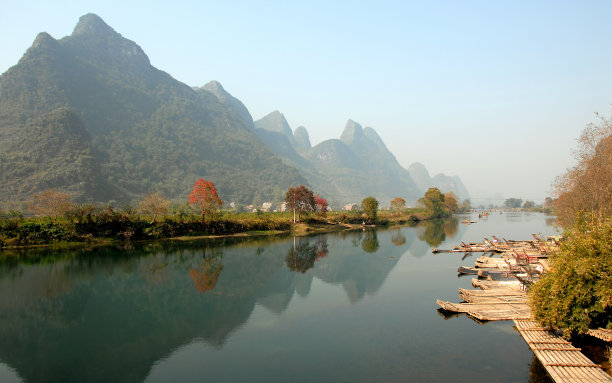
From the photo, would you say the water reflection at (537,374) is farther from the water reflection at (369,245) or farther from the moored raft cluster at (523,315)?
the water reflection at (369,245)

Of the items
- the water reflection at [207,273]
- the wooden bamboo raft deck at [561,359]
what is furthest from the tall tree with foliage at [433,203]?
the wooden bamboo raft deck at [561,359]

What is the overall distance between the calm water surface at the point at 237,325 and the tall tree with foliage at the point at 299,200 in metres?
30.6

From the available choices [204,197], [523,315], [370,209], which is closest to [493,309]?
[523,315]

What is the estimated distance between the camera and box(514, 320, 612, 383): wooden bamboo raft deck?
34.7ft

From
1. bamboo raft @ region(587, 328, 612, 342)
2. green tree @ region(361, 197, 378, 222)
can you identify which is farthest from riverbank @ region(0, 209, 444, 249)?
bamboo raft @ region(587, 328, 612, 342)

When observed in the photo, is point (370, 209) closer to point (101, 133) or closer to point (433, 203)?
point (433, 203)

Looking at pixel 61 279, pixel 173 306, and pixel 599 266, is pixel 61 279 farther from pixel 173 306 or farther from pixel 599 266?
pixel 599 266

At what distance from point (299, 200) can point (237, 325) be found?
4658 cm

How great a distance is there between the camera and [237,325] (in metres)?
17.4

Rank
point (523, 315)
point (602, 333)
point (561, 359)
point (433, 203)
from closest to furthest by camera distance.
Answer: point (561, 359)
point (602, 333)
point (523, 315)
point (433, 203)

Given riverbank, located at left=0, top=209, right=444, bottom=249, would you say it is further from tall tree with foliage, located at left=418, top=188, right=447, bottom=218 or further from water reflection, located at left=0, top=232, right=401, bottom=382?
tall tree with foliage, located at left=418, top=188, right=447, bottom=218

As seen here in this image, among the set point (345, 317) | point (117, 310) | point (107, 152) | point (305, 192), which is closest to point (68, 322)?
point (117, 310)

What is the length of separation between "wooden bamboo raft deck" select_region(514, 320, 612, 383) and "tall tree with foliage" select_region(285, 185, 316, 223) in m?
50.2

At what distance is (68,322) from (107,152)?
125 metres
